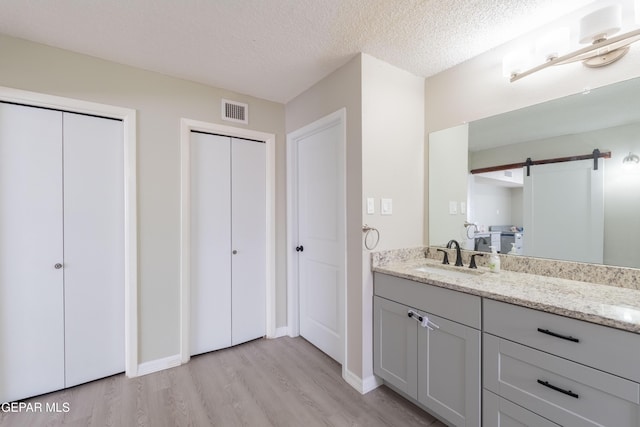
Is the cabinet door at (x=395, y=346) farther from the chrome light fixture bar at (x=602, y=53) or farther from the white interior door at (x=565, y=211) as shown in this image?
the chrome light fixture bar at (x=602, y=53)

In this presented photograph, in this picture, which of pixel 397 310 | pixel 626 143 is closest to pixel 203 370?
pixel 397 310

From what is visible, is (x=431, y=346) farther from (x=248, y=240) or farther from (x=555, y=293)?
(x=248, y=240)

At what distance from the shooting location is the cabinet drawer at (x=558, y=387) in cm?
99

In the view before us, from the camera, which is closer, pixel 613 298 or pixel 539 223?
pixel 613 298

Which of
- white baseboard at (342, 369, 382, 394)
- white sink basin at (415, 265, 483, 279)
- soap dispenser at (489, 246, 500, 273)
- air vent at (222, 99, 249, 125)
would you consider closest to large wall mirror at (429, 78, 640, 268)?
soap dispenser at (489, 246, 500, 273)

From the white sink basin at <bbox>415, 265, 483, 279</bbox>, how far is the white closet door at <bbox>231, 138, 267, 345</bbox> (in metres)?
1.57

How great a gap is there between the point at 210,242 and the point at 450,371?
6.83ft

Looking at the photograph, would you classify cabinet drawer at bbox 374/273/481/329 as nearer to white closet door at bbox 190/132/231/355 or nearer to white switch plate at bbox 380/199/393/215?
white switch plate at bbox 380/199/393/215

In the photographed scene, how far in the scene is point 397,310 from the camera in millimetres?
1799

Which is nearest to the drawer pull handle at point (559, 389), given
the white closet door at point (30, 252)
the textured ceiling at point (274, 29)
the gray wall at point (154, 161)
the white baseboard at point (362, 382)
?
the white baseboard at point (362, 382)

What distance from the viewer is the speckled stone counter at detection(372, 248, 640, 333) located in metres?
1.05

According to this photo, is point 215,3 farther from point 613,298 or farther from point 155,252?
point 613,298

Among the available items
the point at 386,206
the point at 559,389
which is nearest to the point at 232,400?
the point at 386,206

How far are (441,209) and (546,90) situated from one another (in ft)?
3.23
